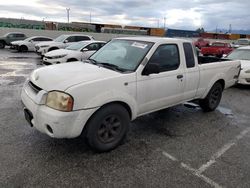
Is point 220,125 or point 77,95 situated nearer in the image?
point 77,95

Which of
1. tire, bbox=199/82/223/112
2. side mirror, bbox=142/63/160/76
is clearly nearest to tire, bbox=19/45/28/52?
tire, bbox=199/82/223/112

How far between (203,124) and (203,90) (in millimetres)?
805

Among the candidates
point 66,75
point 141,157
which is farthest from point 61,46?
point 141,157

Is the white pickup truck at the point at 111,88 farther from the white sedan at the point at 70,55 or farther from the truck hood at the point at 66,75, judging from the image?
the white sedan at the point at 70,55

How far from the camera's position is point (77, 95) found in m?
3.15

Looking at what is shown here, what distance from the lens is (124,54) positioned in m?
4.27

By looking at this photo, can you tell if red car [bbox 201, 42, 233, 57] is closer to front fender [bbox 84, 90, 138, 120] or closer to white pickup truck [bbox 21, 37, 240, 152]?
white pickup truck [bbox 21, 37, 240, 152]

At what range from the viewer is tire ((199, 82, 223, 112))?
18.9 feet

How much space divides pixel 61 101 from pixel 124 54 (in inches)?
64.8

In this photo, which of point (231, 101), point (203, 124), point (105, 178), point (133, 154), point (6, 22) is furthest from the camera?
point (6, 22)

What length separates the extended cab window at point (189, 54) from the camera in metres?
4.80

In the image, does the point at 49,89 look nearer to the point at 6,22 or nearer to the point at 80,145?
the point at 80,145

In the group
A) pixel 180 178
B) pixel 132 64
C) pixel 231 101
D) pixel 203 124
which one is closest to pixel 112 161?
pixel 180 178

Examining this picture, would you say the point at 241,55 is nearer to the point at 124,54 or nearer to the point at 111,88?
the point at 124,54
